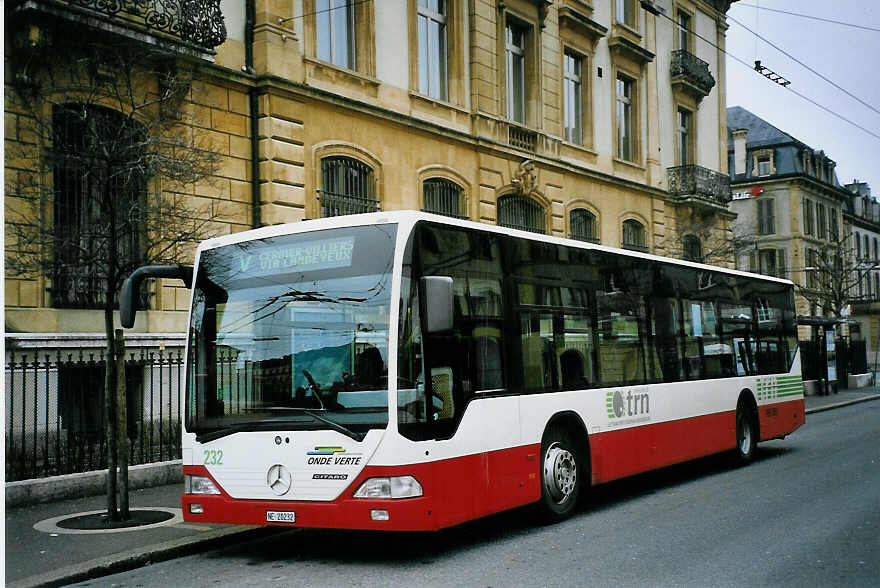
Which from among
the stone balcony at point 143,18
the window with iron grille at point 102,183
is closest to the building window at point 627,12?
the stone balcony at point 143,18

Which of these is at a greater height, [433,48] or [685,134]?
[685,134]

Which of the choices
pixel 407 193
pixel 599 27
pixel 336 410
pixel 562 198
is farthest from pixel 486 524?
pixel 599 27

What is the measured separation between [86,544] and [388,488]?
10.4 ft

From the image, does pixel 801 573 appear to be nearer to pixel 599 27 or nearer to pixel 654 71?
pixel 599 27

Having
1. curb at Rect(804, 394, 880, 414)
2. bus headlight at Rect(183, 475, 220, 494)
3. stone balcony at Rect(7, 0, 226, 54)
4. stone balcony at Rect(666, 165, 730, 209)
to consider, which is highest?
stone balcony at Rect(666, 165, 730, 209)

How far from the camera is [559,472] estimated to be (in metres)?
9.85

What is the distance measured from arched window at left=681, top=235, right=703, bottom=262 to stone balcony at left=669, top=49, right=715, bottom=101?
491cm

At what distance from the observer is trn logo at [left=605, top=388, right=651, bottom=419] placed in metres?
A: 10.9

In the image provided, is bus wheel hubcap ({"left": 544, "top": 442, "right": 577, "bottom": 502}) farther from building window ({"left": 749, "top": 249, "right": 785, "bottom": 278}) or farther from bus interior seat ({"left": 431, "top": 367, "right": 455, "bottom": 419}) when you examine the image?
building window ({"left": 749, "top": 249, "right": 785, "bottom": 278})

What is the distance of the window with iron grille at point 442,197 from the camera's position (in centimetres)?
2114

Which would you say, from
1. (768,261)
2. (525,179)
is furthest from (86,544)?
(768,261)

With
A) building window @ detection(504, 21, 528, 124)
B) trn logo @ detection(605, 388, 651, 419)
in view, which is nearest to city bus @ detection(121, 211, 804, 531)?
trn logo @ detection(605, 388, 651, 419)

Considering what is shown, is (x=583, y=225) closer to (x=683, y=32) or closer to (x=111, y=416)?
(x=683, y=32)

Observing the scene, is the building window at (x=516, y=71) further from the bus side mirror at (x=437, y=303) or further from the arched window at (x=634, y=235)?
the bus side mirror at (x=437, y=303)
